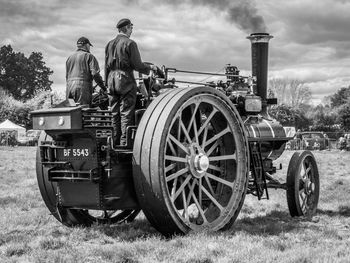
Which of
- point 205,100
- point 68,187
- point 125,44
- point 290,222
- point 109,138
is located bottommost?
point 290,222

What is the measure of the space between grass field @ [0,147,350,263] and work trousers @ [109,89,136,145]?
3.60ft

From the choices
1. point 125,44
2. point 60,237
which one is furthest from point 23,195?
point 125,44

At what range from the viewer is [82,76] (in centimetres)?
680

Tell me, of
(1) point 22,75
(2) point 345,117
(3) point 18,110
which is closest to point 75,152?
(2) point 345,117

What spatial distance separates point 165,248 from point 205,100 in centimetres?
177

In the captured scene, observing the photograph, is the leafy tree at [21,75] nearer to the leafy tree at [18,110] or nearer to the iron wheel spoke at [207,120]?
the leafy tree at [18,110]

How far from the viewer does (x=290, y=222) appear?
24.3ft

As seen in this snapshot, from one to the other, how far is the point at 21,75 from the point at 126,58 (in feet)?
256

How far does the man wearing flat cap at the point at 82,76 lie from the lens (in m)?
6.76

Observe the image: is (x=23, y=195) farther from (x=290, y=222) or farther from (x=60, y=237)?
(x=290, y=222)

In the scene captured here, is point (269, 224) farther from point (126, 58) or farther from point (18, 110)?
point (18, 110)

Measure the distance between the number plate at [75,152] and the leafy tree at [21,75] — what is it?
75.2m

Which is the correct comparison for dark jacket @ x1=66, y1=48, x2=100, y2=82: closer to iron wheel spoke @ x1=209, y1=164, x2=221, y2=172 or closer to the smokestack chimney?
iron wheel spoke @ x1=209, y1=164, x2=221, y2=172

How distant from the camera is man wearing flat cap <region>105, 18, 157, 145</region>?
6.07 metres
